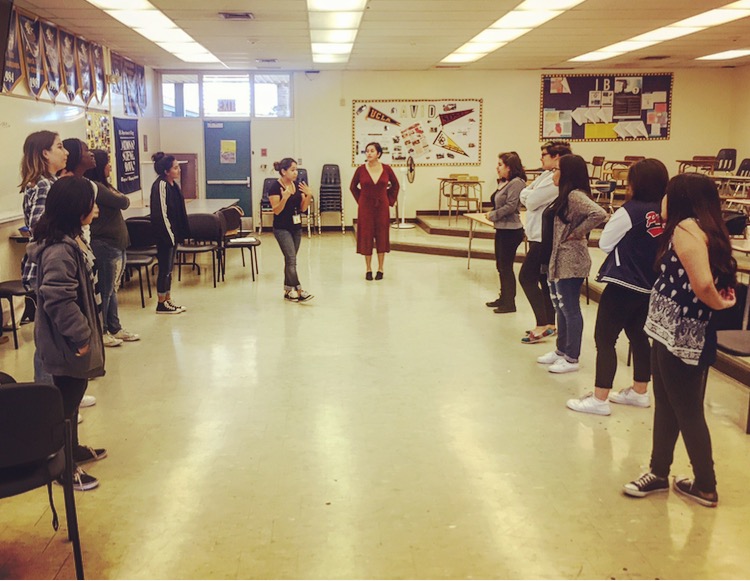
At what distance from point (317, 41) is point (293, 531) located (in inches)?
292

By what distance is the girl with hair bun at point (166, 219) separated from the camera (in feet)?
19.5

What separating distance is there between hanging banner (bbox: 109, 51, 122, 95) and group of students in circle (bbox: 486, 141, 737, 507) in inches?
246

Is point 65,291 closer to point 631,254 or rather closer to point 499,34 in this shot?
point 631,254

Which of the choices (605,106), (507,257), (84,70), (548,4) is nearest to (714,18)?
(548,4)

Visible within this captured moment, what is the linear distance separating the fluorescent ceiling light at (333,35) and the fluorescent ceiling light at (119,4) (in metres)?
2.09

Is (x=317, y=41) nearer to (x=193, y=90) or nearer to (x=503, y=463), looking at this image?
(x=193, y=90)

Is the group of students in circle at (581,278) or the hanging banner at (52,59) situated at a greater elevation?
the hanging banner at (52,59)

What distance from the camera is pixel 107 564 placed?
2.52 metres

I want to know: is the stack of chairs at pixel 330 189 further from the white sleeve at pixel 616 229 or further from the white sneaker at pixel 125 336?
the white sleeve at pixel 616 229

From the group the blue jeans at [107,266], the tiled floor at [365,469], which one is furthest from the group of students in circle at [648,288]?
the blue jeans at [107,266]

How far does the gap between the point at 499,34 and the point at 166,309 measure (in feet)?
17.1

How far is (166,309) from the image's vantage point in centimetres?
638

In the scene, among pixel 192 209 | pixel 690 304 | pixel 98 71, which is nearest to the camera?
pixel 690 304

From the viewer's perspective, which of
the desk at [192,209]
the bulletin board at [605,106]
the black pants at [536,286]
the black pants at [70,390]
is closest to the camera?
the black pants at [70,390]
